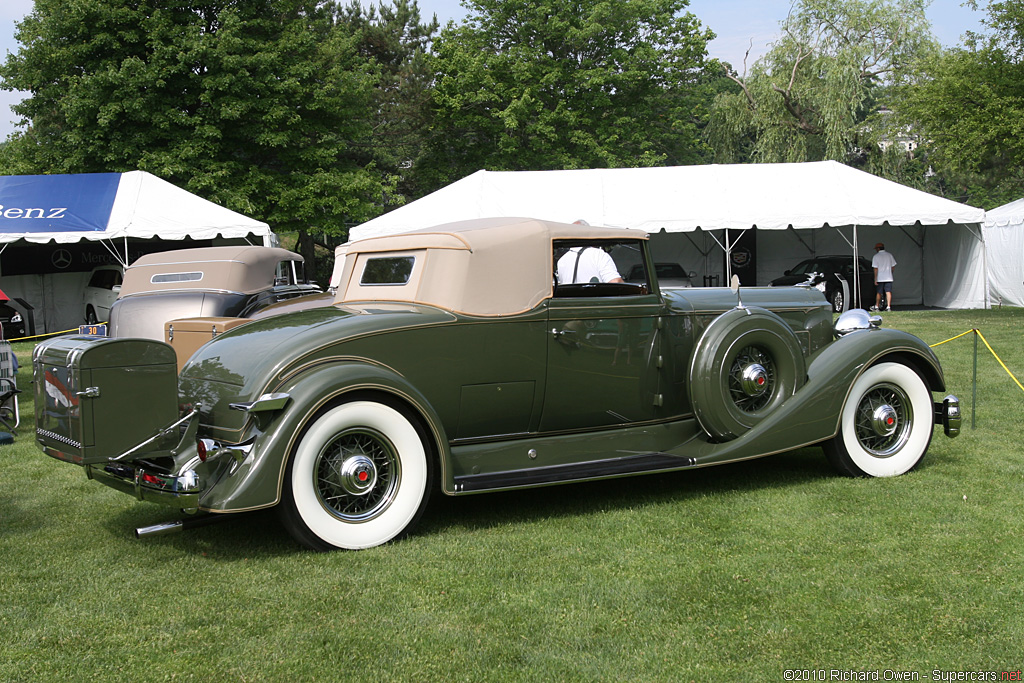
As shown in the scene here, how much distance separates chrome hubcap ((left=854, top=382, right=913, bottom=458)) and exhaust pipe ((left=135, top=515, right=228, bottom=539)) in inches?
166

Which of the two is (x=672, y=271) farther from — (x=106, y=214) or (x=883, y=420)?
(x=883, y=420)

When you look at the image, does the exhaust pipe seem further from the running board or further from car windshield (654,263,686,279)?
car windshield (654,263,686,279)

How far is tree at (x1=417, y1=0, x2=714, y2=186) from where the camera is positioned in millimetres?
33812

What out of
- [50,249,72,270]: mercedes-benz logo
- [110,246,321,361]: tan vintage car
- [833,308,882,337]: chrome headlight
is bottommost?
[833,308,882,337]: chrome headlight

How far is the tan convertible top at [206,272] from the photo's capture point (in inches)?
429

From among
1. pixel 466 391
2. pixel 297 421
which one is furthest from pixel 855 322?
pixel 297 421

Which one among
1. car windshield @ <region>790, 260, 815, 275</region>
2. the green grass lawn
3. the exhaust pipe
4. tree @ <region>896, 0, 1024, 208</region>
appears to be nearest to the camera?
the green grass lawn

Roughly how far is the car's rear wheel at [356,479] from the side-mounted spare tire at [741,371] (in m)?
1.91

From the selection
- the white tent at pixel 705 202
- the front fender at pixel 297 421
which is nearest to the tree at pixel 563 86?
the white tent at pixel 705 202

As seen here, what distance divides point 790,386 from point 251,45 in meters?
25.5

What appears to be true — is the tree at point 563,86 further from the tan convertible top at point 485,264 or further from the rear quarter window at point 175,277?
the tan convertible top at point 485,264

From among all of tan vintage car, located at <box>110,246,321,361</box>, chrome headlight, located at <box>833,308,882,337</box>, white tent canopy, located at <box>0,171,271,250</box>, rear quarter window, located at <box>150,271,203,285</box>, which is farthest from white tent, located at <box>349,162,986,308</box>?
chrome headlight, located at <box>833,308,882,337</box>

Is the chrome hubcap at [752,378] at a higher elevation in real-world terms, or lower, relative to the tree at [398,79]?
lower

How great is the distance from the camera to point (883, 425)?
20.0ft
